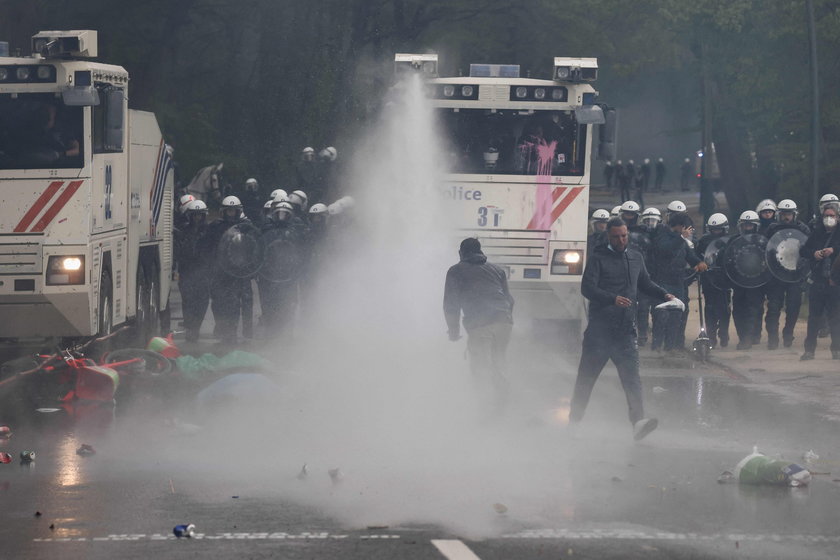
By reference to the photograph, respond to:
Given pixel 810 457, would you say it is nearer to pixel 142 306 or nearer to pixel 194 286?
pixel 142 306

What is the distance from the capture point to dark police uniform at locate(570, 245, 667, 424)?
12406 millimetres

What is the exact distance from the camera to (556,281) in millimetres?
18234

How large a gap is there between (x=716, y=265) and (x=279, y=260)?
18.9 feet

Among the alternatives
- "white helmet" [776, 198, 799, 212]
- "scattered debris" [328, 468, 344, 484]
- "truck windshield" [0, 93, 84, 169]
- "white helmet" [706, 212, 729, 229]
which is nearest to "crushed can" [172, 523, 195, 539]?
"scattered debris" [328, 468, 344, 484]

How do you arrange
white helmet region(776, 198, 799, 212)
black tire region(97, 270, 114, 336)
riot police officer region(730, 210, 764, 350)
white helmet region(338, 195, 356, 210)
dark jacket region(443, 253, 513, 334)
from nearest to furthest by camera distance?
dark jacket region(443, 253, 513, 334) → black tire region(97, 270, 114, 336) → riot police officer region(730, 210, 764, 350) → white helmet region(776, 198, 799, 212) → white helmet region(338, 195, 356, 210)

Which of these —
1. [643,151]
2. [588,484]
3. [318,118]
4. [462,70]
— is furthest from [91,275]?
[643,151]

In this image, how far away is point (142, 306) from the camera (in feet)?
62.1

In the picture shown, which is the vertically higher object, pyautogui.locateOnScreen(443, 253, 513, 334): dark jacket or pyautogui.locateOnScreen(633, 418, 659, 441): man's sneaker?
pyautogui.locateOnScreen(443, 253, 513, 334): dark jacket

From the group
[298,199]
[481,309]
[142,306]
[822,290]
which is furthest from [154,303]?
[822,290]

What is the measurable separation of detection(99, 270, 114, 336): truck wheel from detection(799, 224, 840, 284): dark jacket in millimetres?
8367

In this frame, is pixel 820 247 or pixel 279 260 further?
pixel 279 260

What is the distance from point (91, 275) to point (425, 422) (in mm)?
4116

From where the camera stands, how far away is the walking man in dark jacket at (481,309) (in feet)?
43.8

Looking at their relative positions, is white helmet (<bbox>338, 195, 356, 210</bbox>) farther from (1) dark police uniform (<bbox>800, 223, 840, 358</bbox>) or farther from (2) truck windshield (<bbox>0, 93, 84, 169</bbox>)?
(1) dark police uniform (<bbox>800, 223, 840, 358</bbox>)
